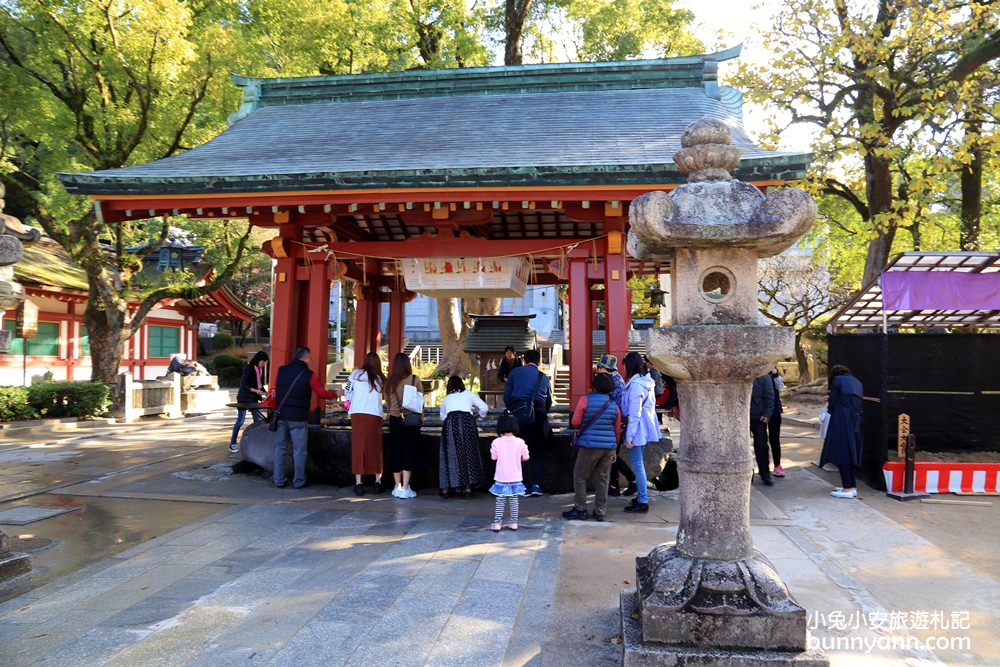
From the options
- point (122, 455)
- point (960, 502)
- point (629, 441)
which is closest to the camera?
point (629, 441)

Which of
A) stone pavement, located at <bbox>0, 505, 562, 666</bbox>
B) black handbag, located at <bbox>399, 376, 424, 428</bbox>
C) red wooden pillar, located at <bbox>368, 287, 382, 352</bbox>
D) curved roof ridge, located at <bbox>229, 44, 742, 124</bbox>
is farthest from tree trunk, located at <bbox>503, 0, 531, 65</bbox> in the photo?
stone pavement, located at <bbox>0, 505, 562, 666</bbox>

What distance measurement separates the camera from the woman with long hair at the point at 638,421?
666 cm

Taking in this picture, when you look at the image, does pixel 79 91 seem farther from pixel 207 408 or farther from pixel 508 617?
pixel 508 617

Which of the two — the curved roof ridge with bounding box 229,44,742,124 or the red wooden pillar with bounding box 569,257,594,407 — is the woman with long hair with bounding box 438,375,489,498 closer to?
the red wooden pillar with bounding box 569,257,594,407

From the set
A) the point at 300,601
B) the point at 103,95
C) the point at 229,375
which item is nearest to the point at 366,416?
the point at 300,601

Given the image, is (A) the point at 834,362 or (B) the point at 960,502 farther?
(A) the point at 834,362

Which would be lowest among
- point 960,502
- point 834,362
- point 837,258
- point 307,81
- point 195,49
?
point 960,502

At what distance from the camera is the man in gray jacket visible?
8150 mm

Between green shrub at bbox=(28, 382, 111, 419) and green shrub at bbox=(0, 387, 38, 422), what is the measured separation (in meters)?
0.20

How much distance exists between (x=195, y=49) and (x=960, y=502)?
53.9 ft

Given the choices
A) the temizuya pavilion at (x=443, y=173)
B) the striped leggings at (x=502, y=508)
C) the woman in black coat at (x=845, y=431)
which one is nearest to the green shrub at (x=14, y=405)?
the temizuya pavilion at (x=443, y=173)

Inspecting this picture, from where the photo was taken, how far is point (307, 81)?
11836 mm

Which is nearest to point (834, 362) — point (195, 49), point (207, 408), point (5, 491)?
point (5, 491)

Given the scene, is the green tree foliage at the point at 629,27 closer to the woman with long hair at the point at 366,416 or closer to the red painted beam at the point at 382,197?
the red painted beam at the point at 382,197
